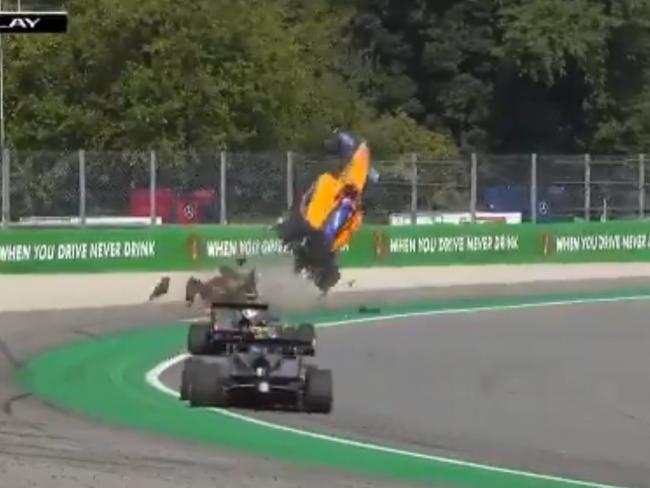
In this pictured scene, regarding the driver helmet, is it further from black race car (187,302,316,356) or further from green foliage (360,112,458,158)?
green foliage (360,112,458,158)

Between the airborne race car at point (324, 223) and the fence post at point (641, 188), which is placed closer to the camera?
the airborne race car at point (324, 223)

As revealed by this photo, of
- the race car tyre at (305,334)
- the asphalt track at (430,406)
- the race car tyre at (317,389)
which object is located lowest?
the asphalt track at (430,406)

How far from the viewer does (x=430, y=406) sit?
1916 cm

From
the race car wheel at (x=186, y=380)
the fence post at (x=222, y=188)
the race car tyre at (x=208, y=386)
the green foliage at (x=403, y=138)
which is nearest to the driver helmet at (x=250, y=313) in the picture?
the race car tyre at (x=208, y=386)

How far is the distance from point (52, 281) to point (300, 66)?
28.5 meters

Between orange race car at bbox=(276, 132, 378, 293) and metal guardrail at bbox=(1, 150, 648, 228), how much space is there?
10.0 metres

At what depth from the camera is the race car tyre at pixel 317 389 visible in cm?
1739

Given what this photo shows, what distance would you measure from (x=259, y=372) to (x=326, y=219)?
4.46m

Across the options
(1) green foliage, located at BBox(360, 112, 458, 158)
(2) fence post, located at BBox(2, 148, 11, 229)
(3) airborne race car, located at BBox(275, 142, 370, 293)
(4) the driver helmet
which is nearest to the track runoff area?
(4) the driver helmet

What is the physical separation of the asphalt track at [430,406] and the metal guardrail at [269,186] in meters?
5.69

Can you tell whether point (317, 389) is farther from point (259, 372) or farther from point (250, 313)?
point (250, 313)

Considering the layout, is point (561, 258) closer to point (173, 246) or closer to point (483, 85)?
point (173, 246)

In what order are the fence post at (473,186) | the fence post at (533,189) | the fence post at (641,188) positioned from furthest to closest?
1. the fence post at (641,188)
2. the fence post at (533,189)
3. the fence post at (473,186)

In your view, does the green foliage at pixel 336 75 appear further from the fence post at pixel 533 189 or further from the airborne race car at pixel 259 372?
the airborne race car at pixel 259 372
